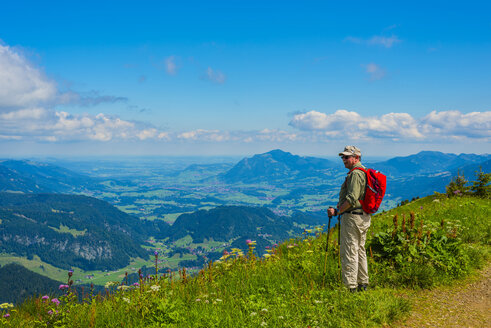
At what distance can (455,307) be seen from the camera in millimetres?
5895

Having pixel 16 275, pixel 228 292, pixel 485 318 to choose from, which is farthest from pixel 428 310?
pixel 16 275

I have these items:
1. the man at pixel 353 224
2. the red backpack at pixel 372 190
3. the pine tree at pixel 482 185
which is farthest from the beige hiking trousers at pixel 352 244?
the pine tree at pixel 482 185

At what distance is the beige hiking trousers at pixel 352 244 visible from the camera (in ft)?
20.2

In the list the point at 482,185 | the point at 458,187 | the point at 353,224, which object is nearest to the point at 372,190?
the point at 353,224

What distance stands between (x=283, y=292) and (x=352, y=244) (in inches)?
75.5

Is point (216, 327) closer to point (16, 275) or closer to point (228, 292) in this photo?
point (228, 292)

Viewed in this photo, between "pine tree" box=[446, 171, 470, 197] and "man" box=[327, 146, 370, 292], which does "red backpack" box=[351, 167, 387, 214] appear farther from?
"pine tree" box=[446, 171, 470, 197]

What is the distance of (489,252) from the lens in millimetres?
8719

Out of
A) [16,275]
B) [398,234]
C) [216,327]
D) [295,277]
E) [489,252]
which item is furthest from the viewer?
[16,275]

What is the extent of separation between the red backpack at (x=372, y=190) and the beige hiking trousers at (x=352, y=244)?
0.85ft

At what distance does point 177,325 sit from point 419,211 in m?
12.9

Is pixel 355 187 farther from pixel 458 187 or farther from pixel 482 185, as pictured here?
pixel 482 185

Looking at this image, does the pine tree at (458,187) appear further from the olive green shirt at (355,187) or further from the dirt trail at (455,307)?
the olive green shirt at (355,187)

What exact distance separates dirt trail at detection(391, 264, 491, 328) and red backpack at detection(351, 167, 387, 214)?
215cm
